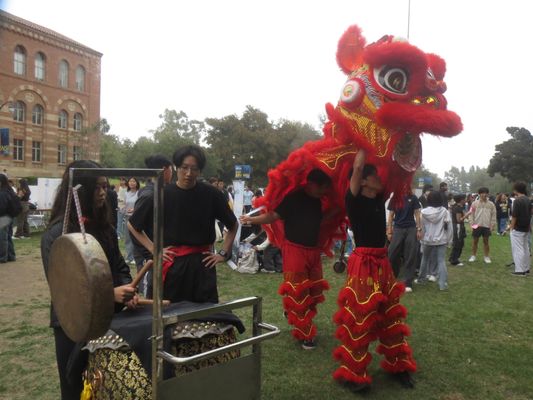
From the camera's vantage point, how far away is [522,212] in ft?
27.6

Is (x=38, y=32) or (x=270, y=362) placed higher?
(x=38, y=32)

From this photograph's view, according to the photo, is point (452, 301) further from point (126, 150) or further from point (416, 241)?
point (126, 150)

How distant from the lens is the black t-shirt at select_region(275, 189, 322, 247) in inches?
170

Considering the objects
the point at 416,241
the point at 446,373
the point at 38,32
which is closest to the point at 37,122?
the point at 38,32

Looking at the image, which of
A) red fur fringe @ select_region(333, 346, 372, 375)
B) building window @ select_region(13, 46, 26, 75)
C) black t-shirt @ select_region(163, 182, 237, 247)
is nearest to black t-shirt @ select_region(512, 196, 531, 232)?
red fur fringe @ select_region(333, 346, 372, 375)

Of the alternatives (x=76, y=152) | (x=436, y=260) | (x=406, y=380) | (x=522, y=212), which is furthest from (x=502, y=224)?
(x=76, y=152)

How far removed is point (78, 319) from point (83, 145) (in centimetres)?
3801

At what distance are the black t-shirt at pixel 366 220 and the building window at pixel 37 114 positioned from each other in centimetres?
3696

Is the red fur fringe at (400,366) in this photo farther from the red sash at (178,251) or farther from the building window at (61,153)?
the building window at (61,153)

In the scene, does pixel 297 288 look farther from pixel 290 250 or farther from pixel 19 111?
pixel 19 111

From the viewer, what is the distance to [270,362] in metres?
3.98

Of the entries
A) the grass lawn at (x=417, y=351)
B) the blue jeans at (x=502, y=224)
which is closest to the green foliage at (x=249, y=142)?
the blue jeans at (x=502, y=224)

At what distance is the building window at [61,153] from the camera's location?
37062mm

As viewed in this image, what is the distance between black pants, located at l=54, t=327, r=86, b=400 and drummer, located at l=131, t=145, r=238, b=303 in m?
0.96
